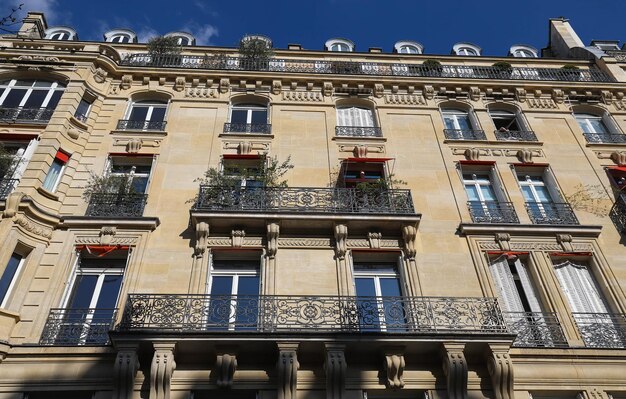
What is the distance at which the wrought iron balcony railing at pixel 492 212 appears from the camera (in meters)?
12.7

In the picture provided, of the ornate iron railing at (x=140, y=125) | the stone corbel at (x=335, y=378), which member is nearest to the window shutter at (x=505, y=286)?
the stone corbel at (x=335, y=378)

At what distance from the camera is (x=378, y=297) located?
10055 mm

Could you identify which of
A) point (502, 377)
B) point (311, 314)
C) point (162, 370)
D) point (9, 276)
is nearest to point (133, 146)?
point (9, 276)

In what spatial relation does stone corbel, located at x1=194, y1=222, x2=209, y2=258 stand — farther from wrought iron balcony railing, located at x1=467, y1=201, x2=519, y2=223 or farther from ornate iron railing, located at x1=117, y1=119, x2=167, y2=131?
wrought iron balcony railing, located at x1=467, y1=201, x2=519, y2=223

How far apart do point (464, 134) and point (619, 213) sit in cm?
465

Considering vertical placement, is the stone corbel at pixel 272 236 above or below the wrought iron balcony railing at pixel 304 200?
below

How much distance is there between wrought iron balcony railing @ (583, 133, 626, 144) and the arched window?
15753 mm

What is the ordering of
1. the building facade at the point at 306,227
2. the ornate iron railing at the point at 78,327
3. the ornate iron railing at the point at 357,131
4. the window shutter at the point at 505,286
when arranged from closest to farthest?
the building facade at the point at 306,227
the ornate iron railing at the point at 78,327
the window shutter at the point at 505,286
the ornate iron railing at the point at 357,131

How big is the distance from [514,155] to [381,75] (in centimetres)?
512

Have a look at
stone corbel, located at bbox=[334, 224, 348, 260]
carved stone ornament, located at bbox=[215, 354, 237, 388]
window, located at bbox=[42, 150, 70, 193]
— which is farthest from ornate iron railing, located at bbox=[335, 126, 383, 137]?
carved stone ornament, located at bbox=[215, 354, 237, 388]

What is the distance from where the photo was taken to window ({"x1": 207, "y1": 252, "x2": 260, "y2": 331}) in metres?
9.64

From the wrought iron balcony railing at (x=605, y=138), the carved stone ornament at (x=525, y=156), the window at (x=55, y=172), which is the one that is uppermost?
the wrought iron balcony railing at (x=605, y=138)

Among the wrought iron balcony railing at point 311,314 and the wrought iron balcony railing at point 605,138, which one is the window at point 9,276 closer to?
the wrought iron balcony railing at point 311,314

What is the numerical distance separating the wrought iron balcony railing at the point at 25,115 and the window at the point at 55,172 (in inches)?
54.7
